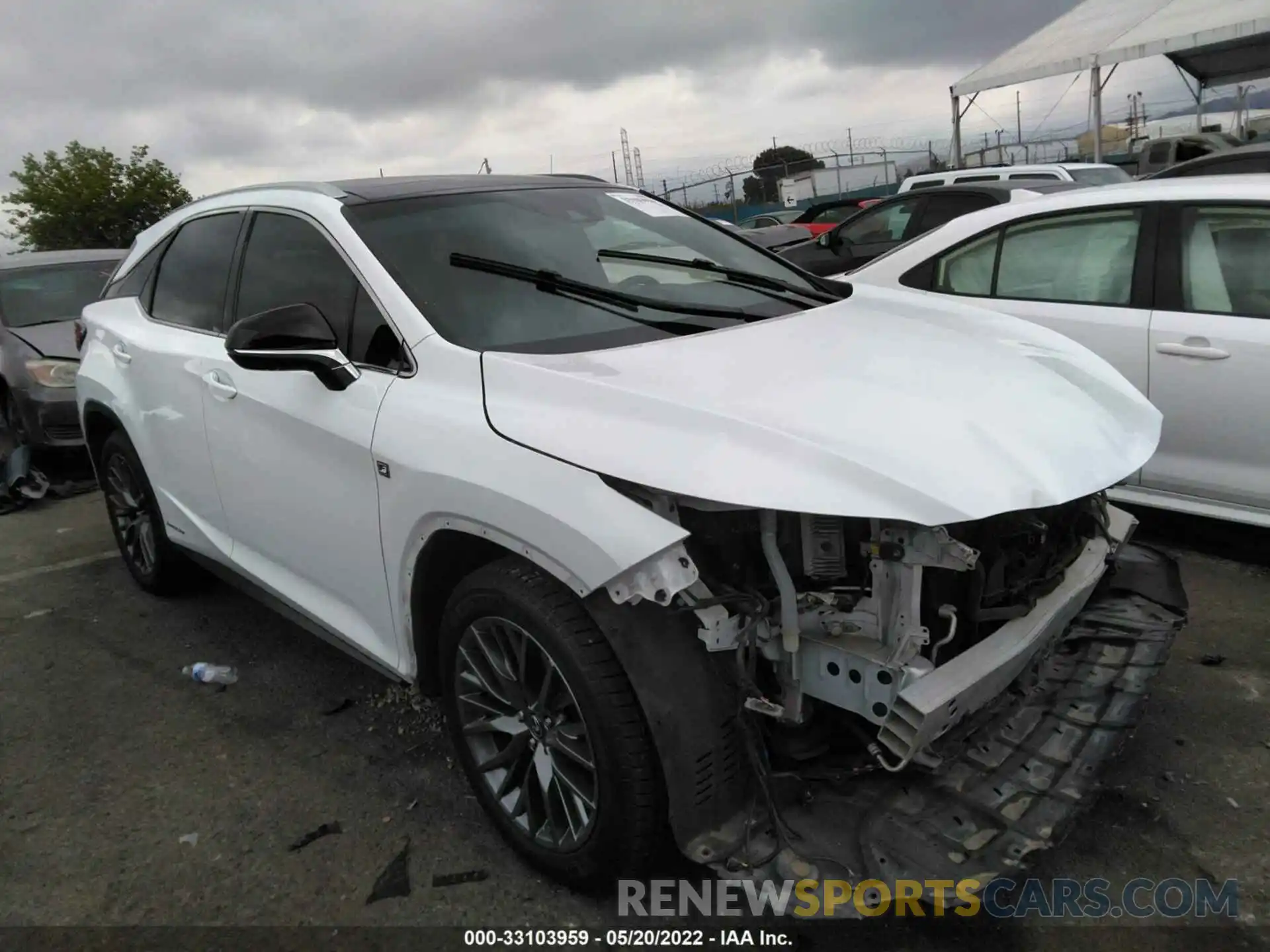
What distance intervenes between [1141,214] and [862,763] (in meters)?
3.30

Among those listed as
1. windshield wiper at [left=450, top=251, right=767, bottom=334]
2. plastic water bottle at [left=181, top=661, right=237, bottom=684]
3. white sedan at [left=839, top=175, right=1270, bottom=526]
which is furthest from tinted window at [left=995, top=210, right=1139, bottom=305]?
plastic water bottle at [left=181, top=661, right=237, bottom=684]

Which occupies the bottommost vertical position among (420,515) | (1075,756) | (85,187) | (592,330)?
(1075,756)

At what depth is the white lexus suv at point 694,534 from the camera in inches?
82.0

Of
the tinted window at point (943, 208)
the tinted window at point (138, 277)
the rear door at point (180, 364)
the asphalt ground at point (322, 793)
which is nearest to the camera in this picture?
the asphalt ground at point (322, 793)

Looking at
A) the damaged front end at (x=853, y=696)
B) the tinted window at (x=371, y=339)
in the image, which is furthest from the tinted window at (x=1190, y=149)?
the tinted window at (x=371, y=339)

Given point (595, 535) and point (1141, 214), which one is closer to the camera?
point (595, 535)

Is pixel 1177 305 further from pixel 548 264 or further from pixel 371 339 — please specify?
pixel 371 339

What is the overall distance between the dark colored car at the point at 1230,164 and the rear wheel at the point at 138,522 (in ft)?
24.7

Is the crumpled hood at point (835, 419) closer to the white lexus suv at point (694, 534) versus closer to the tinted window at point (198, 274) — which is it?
the white lexus suv at point (694, 534)

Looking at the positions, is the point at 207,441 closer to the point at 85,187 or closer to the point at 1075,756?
the point at 1075,756

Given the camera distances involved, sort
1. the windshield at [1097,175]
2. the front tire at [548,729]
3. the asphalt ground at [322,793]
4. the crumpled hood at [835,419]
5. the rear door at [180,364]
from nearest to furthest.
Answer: the crumpled hood at [835,419] → the front tire at [548,729] → the asphalt ground at [322,793] → the rear door at [180,364] → the windshield at [1097,175]

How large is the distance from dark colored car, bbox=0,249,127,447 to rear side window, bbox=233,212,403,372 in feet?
13.1

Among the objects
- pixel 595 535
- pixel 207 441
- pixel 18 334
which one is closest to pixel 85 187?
pixel 18 334

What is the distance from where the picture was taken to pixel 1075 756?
234 cm
